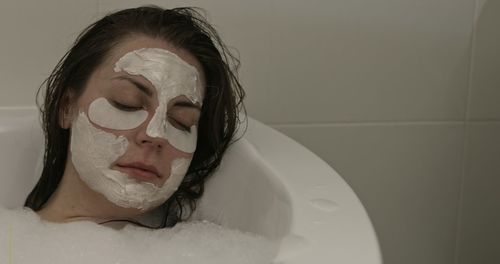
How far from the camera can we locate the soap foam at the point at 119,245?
2.61 feet

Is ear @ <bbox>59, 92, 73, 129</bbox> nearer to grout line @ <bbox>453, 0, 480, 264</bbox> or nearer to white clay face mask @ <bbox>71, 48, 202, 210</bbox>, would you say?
white clay face mask @ <bbox>71, 48, 202, 210</bbox>

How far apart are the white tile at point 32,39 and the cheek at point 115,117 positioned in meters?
0.35

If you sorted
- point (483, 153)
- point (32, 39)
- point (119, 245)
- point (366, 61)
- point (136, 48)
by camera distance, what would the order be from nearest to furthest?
1. point (119, 245)
2. point (136, 48)
3. point (32, 39)
4. point (366, 61)
5. point (483, 153)

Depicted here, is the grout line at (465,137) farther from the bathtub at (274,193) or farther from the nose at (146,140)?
the nose at (146,140)

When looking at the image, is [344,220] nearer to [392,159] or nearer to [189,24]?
[189,24]

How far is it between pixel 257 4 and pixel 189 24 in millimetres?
285

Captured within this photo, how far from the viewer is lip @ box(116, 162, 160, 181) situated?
0.94m

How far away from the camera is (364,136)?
139 cm

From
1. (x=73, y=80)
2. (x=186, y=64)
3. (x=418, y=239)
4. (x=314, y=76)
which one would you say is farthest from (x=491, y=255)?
(x=73, y=80)

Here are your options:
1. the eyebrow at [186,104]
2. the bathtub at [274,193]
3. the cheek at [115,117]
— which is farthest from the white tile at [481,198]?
the cheek at [115,117]

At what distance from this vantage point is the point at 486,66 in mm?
1437

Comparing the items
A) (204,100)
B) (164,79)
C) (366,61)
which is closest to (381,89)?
(366,61)

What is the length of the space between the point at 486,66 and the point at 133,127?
2.96ft

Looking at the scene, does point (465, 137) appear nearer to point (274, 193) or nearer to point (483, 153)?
point (483, 153)
